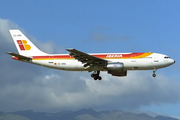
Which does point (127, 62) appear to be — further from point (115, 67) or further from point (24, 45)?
point (24, 45)

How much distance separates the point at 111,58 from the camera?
70.0 meters

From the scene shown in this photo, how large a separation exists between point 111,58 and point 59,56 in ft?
33.6

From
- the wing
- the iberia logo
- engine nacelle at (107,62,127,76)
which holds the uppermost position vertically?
the iberia logo

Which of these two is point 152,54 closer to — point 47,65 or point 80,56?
point 80,56

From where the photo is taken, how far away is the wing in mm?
67562

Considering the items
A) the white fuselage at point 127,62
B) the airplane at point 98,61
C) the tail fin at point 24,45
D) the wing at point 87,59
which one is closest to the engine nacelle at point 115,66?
the airplane at point 98,61

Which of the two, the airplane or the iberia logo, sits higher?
the iberia logo

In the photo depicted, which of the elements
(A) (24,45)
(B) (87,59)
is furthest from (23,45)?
(B) (87,59)

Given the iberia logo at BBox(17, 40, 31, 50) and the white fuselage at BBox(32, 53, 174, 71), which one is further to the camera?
the iberia logo at BBox(17, 40, 31, 50)

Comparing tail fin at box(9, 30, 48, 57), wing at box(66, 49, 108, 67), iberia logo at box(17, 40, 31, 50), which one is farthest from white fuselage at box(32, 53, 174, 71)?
iberia logo at box(17, 40, 31, 50)

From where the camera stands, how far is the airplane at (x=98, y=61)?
68.6 metres

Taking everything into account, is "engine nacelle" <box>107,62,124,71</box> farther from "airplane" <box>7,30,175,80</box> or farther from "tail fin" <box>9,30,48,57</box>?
"tail fin" <box>9,30,48,57</box>

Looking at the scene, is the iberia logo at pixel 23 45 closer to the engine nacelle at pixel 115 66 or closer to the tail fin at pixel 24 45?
the tail fin at pixel 24 45

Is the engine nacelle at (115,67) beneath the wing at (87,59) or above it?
beneath
